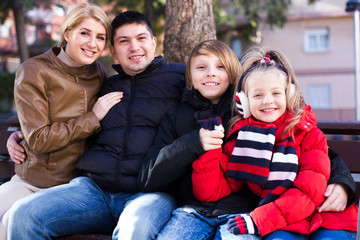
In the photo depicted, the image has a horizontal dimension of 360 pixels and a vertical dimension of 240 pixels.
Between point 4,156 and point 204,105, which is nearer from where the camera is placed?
point 204,105

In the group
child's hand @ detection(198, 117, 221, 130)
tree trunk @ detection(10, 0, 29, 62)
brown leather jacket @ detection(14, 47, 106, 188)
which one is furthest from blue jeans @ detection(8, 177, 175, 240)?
tree trunk @ detection(10, 0, 29, 62)

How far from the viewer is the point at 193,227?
2467 mm

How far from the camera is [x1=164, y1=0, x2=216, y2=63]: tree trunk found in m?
4.24

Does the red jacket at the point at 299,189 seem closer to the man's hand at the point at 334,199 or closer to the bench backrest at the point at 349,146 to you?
the man's hand at the point at 334,199

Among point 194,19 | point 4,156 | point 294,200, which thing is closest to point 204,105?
point 294,200

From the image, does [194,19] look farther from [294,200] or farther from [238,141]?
[294,200]

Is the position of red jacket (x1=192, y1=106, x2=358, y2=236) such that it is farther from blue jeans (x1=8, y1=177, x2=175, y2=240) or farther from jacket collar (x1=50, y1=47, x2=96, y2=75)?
jacket collar (x1=50, y1=47, x2=96, y2=75)

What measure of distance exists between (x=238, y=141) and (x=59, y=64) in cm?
147

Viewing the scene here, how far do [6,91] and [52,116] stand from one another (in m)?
13.3

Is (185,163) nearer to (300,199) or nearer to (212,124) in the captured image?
(212,124)

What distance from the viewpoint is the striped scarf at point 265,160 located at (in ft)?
7.75

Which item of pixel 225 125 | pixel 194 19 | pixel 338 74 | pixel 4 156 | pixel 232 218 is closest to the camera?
pixel 232 218

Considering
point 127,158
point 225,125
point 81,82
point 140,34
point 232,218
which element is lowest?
point 232,218

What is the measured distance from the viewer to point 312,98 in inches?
856
